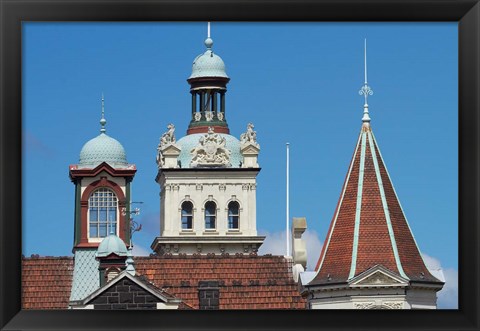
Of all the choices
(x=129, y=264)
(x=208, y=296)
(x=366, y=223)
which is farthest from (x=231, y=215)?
(x=129, y=264)

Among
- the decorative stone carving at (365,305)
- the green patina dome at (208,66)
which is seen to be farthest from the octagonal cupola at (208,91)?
the decorative stone carving at (365,305)

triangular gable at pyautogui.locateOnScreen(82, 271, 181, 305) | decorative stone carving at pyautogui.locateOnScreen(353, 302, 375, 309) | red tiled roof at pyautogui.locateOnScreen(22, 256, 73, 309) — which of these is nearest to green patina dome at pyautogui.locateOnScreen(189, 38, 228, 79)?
red tiled roof at pyautogui.locateOnScreen(22, 256, 73, 309)

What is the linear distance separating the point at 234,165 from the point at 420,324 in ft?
298

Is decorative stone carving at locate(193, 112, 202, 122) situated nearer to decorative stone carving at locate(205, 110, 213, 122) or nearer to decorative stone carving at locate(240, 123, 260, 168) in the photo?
decorative stone carving at locate(205, 110, 213, 122)

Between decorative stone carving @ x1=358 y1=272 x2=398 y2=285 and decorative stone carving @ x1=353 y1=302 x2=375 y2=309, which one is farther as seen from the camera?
decorative stone carving @ x1=358 y1=272 x2=398 y2=285

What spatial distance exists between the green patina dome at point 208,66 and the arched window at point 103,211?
27883 millimetres

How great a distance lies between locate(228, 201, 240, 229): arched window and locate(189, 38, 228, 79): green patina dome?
287 inches

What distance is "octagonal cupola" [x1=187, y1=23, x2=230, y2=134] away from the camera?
96000 mm

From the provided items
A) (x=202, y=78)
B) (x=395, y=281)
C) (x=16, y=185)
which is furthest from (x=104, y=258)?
(x=16, y=185)

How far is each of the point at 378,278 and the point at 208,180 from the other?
44.0 metres

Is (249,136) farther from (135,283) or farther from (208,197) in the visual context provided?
(135,283)

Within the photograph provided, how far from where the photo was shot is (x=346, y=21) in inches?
456

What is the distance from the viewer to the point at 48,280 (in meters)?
64.3

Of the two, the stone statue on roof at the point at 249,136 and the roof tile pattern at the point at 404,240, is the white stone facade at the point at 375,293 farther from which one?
the stone statue on roof at the point at 249,136
